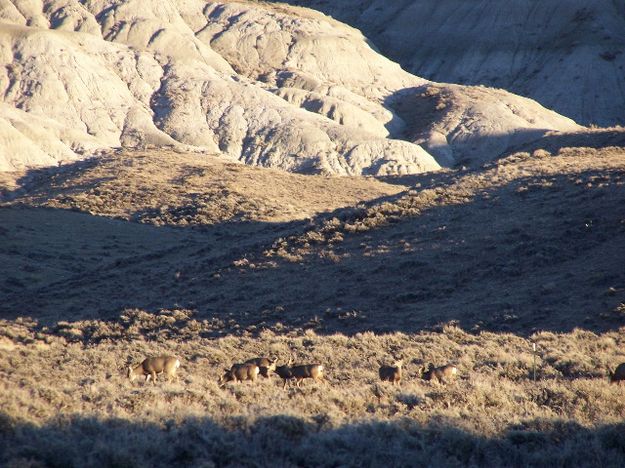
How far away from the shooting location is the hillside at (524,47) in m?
116

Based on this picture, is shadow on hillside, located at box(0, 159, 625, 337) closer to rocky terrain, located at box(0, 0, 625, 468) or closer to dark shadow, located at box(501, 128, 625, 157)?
rocky terrain, located at box(0, 0, 625, 468)

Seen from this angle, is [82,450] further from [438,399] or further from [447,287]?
[447,287]

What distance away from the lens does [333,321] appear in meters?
24.0

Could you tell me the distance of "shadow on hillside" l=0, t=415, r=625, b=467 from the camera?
26.6 feet

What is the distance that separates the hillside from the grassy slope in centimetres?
7396

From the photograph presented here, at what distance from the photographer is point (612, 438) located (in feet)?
29.7

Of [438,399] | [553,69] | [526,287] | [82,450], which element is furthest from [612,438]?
[553,69]

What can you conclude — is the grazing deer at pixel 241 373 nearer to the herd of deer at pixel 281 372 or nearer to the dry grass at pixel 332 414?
the herd of deer at pixel 281 372

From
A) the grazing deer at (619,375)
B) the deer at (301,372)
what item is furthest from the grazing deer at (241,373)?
the grazing deer at (619,375)

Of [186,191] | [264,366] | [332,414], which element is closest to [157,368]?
[264,366]

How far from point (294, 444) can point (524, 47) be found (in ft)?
433

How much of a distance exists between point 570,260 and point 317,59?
3684 inches

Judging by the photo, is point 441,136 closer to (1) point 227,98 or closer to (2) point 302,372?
(1) point 227,98

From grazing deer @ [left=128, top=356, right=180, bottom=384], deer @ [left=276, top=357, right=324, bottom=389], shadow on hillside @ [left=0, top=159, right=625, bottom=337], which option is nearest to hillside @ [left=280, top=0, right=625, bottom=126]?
shadow on hillside @ [left=0, top=159, right=625, bottom=337]
